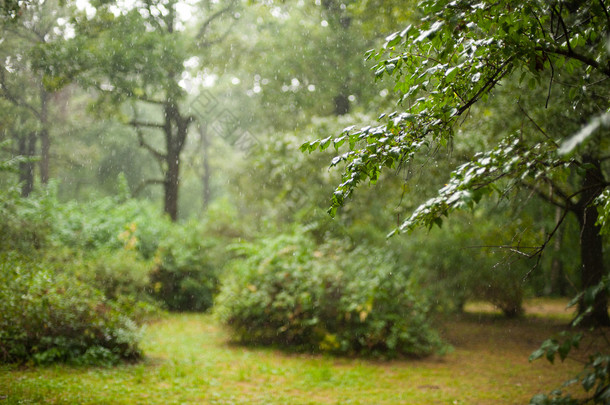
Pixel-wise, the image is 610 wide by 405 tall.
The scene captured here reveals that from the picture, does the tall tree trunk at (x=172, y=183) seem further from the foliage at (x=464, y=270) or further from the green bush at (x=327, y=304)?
the foliage at (x=464, y=270)

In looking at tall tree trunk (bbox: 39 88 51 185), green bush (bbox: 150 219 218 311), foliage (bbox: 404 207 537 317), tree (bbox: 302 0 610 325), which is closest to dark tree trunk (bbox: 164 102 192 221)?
tall tree trunk (bbox: 39 88 51 185)

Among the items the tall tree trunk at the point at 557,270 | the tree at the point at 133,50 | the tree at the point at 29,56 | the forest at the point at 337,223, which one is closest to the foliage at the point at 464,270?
the forest at the point at 337,223

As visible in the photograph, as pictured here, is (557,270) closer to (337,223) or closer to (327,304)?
(337,223)

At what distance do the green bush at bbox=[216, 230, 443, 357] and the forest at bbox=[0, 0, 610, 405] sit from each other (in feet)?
0.15

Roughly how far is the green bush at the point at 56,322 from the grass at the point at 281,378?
0.31 m

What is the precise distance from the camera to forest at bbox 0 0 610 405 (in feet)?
10.0

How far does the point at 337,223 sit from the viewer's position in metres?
12.4

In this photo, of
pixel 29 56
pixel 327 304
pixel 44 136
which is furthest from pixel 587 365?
pixel 44 136

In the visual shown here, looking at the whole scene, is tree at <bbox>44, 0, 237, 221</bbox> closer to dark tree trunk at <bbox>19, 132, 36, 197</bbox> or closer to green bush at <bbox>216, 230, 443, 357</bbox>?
dark tree trunk at <bbox>19, 132, 36, 197</bbox>

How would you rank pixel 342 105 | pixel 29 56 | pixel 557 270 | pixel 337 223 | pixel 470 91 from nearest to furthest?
pixel 470 91
pixel 29 56
pixel 337 223
pixel 557 270
pixel 342 105

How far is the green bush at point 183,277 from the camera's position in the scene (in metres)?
13.9

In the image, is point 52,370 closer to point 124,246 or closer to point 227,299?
point 227,299

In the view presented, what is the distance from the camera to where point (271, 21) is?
727 inches

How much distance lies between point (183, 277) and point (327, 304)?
21.8 ft
